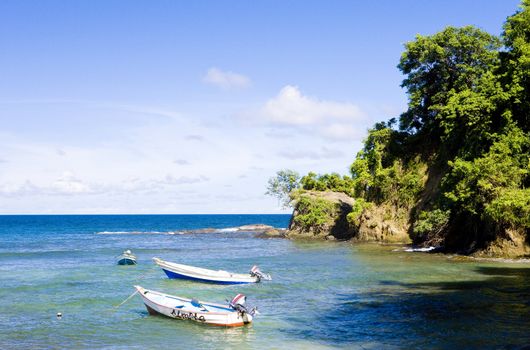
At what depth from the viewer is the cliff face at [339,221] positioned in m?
68.3

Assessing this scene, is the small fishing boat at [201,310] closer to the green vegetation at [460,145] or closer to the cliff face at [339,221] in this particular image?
the green vegetation at [460,145]

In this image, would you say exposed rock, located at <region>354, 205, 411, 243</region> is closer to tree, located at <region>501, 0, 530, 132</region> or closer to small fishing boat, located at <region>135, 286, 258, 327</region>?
tree, located at <region>501, 0, 530, 132</region>

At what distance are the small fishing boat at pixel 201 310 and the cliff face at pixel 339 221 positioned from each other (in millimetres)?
44725

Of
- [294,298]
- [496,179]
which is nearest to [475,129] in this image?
[496,179]

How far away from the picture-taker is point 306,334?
23.6m

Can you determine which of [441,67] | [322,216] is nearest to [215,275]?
[441,67]

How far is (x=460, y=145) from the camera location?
185ft

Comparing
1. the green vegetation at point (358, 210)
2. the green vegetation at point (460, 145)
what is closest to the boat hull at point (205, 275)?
the green vegetation at point (460, 145)

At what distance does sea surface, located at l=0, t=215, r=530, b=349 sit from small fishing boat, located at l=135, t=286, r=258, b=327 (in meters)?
0.46

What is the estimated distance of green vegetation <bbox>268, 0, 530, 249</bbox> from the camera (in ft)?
151

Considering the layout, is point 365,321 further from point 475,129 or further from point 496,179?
point 475,129

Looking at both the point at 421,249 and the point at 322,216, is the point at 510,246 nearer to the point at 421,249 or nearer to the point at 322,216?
the point at 421,249

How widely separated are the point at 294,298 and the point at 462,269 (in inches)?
645

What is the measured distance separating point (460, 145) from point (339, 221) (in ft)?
102
